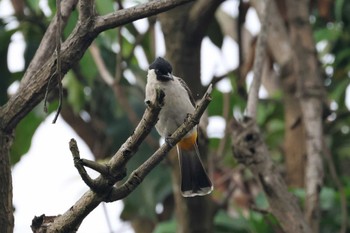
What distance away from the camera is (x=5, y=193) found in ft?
9.86

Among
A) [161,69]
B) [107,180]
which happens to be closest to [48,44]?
[161,69]

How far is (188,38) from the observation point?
4402 millimetres

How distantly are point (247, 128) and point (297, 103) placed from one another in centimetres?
131

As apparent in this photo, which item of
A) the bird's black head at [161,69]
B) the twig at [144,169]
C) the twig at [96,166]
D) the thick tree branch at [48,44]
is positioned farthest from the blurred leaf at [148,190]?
the twig at [96,166]

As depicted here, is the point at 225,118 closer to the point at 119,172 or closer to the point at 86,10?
the point at 86,10

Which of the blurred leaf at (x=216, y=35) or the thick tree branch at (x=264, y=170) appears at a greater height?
the blurred leaf at (x=216, y=35)

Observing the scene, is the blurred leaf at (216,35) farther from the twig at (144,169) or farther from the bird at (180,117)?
the twig at (144,169)

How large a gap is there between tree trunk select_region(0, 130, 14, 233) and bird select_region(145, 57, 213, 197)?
672 mm

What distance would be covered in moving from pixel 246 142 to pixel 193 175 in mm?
271

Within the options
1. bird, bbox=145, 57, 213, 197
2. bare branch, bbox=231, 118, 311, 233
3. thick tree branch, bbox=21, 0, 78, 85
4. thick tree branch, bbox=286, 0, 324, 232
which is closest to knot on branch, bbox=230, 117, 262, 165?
bare branch, bbox=231, 118, 311, 233

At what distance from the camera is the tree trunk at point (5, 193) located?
2996 mm

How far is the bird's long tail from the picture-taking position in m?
4.09

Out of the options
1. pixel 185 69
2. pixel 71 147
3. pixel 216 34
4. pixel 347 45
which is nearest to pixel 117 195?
pixel 71 147

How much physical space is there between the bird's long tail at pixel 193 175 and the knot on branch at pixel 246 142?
0.18 metres
